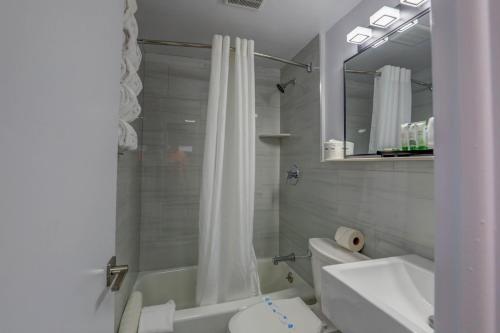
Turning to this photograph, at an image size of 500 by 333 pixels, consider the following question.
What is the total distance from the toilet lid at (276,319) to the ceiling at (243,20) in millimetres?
1814

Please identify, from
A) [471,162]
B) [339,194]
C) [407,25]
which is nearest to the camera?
[471,162]

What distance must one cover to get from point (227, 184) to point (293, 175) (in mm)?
695

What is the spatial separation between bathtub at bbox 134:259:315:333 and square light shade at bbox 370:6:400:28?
1.68 m

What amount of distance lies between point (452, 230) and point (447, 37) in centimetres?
20

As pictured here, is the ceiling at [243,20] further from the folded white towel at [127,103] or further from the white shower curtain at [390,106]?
the folded white towel at [127,103]

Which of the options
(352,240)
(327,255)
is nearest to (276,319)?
(327,255)

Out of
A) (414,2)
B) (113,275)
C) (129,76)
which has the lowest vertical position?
(113,275)

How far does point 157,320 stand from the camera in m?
1.21

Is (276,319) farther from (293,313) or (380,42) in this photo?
(380,42)

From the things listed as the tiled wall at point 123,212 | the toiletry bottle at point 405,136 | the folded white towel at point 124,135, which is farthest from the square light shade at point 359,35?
the tiled wall at point 123,212

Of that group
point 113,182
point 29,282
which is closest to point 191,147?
point 113,182

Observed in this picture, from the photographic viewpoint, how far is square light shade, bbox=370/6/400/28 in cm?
112

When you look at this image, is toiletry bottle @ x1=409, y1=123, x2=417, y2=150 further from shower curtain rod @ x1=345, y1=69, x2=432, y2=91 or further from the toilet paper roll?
the toilet paper roll

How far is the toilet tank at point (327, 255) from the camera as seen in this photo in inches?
46.7
